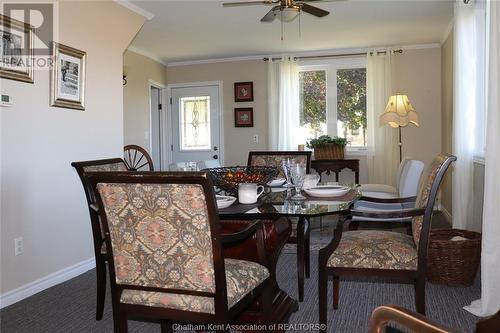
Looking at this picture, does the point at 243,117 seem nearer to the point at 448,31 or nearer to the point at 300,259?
the point at 448,31

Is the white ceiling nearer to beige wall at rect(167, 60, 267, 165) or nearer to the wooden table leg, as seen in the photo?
beige wall at rect(167, 60, 267, 165)

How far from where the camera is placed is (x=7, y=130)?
275cm

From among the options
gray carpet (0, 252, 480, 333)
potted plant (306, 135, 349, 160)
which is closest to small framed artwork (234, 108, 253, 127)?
potted plant (306, 135, 349, 160)

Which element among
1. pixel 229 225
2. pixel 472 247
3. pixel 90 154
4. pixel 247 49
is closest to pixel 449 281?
pixel 472 247

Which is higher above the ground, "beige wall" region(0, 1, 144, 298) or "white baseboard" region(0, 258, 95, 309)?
"beige wall" region(0, 1, 144, 298)

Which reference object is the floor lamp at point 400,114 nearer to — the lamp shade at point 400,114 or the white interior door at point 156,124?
the lamp shade at point 400,114

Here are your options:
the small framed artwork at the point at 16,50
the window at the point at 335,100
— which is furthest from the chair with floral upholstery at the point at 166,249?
the window at the point at 335,100

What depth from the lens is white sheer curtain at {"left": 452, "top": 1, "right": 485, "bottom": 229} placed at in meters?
3.61

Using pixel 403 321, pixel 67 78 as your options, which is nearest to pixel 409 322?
pixel 403 321

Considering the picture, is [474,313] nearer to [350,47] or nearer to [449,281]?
[449,281]

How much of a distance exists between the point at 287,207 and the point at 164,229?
2.22 feet

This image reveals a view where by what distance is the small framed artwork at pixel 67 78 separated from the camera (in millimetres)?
3172

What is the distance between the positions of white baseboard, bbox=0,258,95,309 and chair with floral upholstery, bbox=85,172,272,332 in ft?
5.00

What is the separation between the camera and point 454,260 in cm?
284
